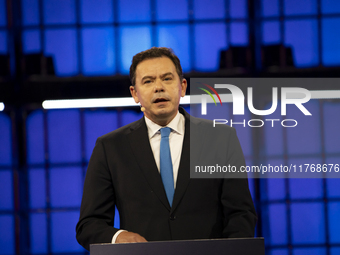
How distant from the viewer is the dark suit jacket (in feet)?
5.17

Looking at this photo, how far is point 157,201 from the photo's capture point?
1.60m

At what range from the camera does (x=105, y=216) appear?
1.60 meters

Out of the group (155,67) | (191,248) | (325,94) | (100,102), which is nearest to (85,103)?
(100,102)

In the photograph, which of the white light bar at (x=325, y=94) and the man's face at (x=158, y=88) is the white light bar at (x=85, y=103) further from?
the white light bar at (x=325, y=94)

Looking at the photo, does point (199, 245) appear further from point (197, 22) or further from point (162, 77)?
point (197, 22)

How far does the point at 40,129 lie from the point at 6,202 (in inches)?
27.2

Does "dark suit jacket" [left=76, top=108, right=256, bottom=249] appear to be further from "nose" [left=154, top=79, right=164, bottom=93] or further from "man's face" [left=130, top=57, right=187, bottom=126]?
"nose" [left=154, top=79, right=164, bottom=93]

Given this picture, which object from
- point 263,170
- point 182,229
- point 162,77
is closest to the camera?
point 182,229

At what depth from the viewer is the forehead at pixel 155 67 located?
67.4 inches

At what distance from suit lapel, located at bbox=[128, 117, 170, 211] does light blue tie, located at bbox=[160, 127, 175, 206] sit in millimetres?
34

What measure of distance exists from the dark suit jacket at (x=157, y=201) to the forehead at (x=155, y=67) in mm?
360

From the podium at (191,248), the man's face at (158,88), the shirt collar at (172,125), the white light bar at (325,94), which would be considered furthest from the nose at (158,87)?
the white light bar at (325,94)

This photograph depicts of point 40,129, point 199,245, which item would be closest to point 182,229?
point 199,245

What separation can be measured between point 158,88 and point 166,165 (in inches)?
13.9
